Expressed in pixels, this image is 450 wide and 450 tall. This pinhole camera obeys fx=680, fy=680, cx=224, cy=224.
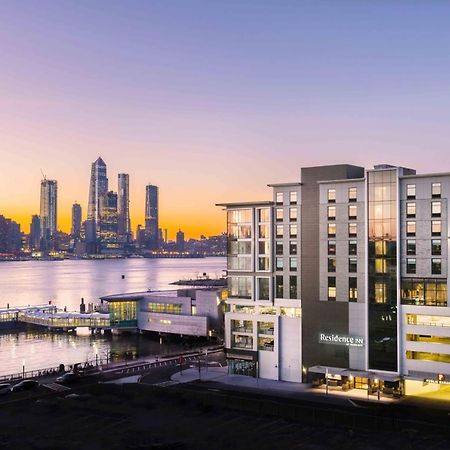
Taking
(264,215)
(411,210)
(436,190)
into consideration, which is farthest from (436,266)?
(264,215)

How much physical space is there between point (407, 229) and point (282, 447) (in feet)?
113

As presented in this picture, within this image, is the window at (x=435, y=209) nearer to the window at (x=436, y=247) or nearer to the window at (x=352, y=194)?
the window at (x=436, y=247)

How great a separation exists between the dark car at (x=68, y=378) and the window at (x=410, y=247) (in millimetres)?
45393

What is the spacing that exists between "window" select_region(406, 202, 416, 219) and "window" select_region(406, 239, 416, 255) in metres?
2.88

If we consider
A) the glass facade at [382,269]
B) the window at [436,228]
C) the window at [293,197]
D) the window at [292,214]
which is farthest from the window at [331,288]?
the window at [436,228]

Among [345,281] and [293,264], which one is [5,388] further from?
[345,281]

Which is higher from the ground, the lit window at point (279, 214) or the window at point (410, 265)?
the lit window at point (279, 214)

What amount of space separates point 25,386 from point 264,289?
108 ft

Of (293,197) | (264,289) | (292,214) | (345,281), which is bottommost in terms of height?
(264,289)

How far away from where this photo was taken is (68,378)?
3492 inches

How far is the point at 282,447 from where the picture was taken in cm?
5781

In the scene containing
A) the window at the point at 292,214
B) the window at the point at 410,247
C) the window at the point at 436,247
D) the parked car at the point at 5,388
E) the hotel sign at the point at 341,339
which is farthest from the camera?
the window at the point at 292,214

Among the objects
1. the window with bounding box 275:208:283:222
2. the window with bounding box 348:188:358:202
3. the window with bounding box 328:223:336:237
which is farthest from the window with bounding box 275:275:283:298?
the window with bounding box 348:188:358:202

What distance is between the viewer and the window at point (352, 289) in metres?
84.2
